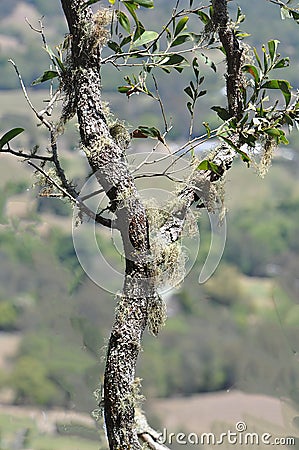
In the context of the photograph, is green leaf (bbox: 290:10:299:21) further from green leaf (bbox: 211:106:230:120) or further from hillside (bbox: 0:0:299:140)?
hillside (bbox: 0:0:299:140)

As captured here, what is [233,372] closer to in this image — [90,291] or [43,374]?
[90,291]

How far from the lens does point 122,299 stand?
0.67 metres

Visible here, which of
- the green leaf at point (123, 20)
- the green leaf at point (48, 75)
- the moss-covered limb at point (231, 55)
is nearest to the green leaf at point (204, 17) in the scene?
the moss-covered limb at point (231, 55)

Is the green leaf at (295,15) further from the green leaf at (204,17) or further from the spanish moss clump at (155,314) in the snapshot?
the spanish moss clump at (155,314)

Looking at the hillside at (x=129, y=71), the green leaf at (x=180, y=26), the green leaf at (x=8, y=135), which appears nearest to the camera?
the green leaf at (x=8, y=135)

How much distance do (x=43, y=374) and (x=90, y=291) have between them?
44 cm

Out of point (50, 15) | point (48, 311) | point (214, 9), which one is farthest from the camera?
point (50, 15)

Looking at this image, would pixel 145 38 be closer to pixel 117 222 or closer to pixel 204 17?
pixel 204 17

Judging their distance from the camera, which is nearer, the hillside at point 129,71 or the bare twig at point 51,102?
the bare twig at point 51,102

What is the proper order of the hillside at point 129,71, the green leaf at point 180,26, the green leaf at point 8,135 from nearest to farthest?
the green leaf at point 8,135 < the green leaf at point 180,26 < the hillside at point 129,71

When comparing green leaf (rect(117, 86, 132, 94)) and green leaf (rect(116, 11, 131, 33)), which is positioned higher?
green leaf (rect(116, 11, 131, 33))

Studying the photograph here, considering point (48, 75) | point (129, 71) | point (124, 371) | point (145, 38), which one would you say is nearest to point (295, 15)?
point (145, 38)

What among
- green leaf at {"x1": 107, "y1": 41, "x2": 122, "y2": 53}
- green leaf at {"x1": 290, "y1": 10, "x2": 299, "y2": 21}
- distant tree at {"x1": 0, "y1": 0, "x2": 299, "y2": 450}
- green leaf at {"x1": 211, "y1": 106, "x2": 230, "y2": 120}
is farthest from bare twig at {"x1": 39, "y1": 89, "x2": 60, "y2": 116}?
green leaf at {"x1": 290, "y1": 10, "x2": 299, "y2": 21}

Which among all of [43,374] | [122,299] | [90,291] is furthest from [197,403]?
[122,299]
